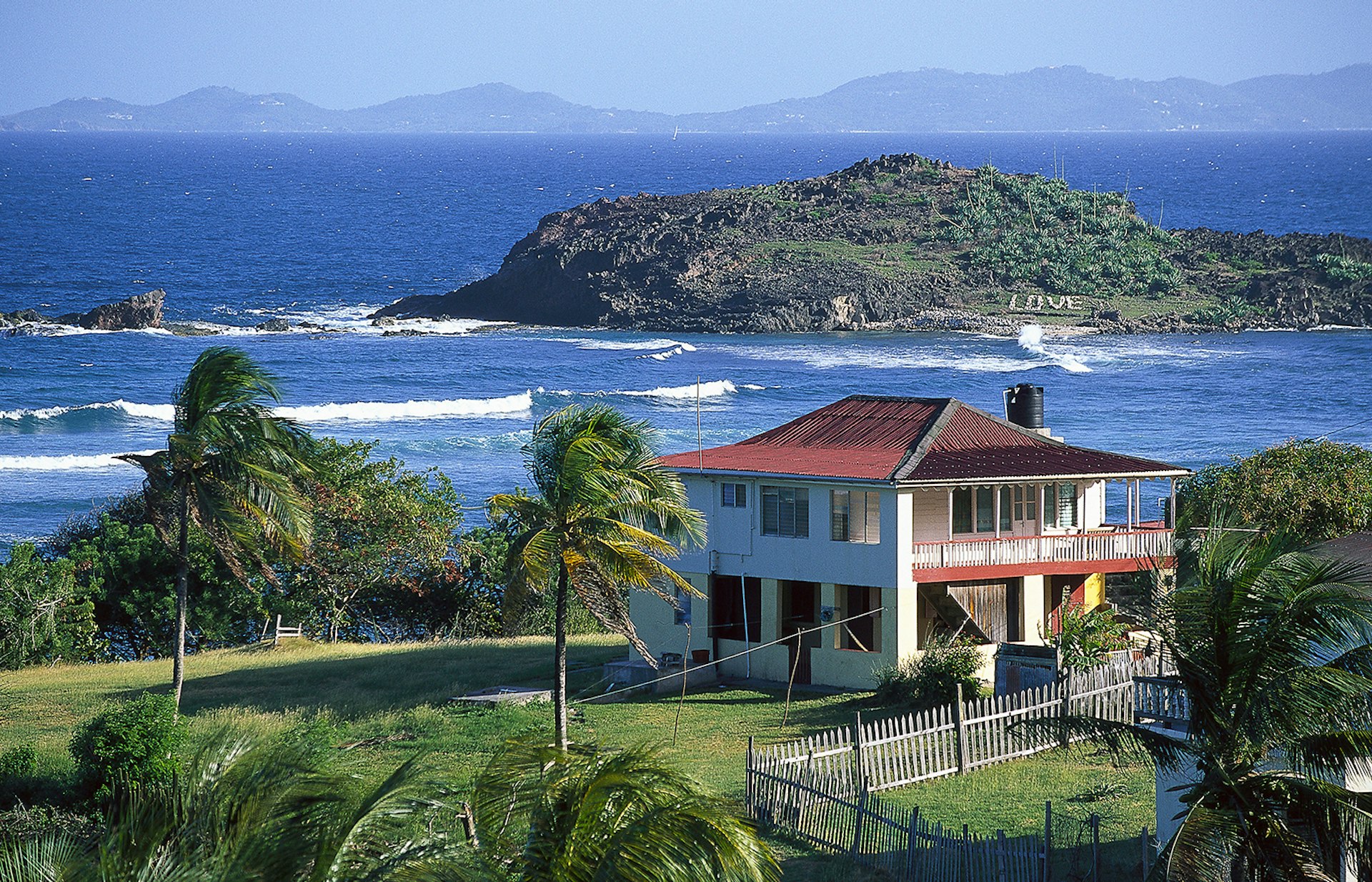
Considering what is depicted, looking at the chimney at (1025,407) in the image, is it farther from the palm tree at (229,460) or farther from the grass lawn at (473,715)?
the palm tree at (229,460)

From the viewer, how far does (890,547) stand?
30.2 metres

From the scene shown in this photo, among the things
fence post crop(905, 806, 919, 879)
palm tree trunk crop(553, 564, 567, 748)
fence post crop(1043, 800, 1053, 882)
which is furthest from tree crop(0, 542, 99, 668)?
fence post crop(1043, 800, 1053, 882)

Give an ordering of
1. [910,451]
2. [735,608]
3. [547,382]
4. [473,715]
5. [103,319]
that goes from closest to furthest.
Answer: [473,715], [910,451], [735,608], [547,382], [103,319]

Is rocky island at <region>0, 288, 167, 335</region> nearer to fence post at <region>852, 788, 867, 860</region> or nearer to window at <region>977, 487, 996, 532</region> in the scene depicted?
window at <region>977, 487, 996, 532</region>

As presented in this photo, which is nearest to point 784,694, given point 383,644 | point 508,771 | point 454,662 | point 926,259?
point 454,662

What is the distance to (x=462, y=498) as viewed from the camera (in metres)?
61.5

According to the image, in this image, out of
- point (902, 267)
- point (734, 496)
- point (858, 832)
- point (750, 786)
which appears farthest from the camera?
point (902, 267)

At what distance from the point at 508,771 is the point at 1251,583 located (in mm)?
5892

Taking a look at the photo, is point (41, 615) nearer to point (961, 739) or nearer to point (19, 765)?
point (19, 765)

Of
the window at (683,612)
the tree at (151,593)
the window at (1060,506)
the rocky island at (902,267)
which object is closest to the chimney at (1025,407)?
the window at (1060,506)

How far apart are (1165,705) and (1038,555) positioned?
12.4 metres

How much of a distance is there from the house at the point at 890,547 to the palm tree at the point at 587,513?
23.5 feet

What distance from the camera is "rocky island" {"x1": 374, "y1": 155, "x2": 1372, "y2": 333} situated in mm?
118438

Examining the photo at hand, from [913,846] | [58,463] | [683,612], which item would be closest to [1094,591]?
[683,612]
